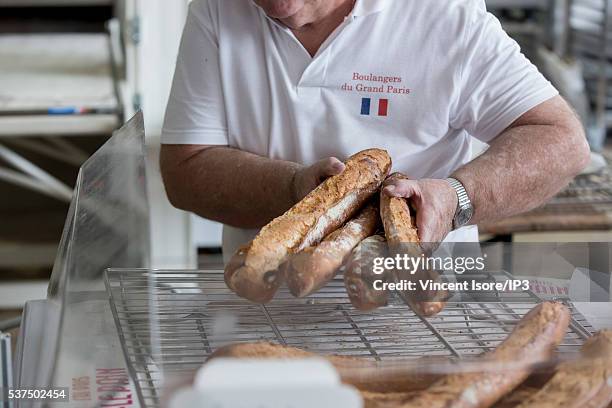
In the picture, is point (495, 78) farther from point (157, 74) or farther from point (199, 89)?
point (157, 74)

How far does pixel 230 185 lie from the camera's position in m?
1.51

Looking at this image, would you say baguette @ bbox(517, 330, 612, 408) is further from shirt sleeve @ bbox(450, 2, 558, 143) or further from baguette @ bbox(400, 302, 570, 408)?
shirt sleeve @ bbox(450, 2, 558, 143)

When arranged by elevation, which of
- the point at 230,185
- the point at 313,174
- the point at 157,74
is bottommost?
the point at 157,74

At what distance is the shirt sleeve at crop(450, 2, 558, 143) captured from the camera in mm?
1511

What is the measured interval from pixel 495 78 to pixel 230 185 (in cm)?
45

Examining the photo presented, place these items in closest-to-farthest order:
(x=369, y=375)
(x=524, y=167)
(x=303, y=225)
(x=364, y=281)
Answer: (x=369, y=375)
(x=364, y=281)
(x=303, y=225)
(x=524, y=167)

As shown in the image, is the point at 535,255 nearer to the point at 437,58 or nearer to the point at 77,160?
the point at 437,58

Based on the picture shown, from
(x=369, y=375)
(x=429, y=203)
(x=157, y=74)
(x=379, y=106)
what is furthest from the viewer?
(x=157, y=74)

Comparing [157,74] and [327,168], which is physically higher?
[327,168]

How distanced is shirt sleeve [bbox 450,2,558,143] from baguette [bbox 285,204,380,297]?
574mm

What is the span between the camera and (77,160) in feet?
11.1

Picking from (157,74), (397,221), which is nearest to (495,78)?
(397,221)

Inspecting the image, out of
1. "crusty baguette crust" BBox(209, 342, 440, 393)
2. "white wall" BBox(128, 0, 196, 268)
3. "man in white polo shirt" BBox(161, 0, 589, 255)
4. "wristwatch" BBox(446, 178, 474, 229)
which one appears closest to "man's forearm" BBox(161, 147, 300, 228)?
"man in white polo shirt" BBox(161, 0, 589, 255)

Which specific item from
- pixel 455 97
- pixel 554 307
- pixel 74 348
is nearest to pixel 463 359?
pixel 554 307
